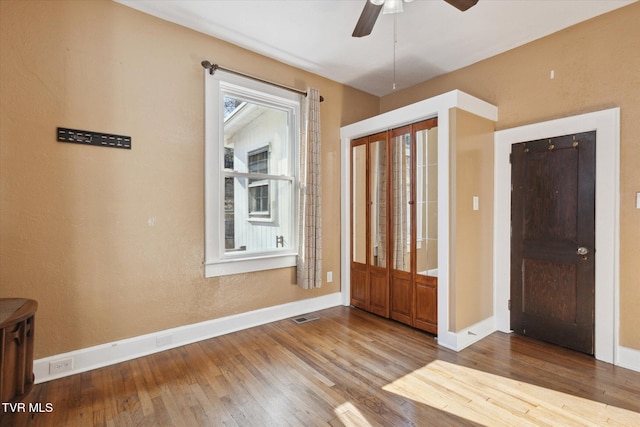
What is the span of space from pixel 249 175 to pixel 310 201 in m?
0.75

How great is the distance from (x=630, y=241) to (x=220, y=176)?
11.8 feet

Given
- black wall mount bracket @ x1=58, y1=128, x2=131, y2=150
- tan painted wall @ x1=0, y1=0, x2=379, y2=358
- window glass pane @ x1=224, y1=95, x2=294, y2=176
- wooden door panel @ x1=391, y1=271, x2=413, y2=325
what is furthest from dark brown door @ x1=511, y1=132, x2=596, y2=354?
black wall mount bracket @ x1=58, y1=128, x2=131, y2=150

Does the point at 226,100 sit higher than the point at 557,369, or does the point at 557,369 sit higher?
the point at 226,100

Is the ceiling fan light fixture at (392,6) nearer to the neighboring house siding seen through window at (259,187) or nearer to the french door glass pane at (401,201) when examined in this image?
the french door glass pane at (401,201)

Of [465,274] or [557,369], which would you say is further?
[465,274]

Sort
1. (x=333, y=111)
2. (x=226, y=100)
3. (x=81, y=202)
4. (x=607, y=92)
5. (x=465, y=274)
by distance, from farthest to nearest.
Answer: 1. (x=333, y=111)
2. (x=226, y=100)
3. (x=465, y=274)
4. (x=607, y=92)
5. (x=81, y=202)

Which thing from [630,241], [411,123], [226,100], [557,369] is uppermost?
[226,100]

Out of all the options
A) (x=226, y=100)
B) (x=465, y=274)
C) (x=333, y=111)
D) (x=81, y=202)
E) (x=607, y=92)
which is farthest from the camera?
(x=333, y=111)

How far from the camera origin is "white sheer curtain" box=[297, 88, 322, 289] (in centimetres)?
354

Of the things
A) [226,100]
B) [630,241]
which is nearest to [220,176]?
[226,100]

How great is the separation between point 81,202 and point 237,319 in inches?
68.8

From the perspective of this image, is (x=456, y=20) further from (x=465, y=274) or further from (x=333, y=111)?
(x=465, y=274)

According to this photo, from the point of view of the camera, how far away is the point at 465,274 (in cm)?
296

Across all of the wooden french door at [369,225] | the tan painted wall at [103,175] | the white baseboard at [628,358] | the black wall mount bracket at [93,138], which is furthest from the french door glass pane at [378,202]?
the black wall mount bracket at [93,138]
